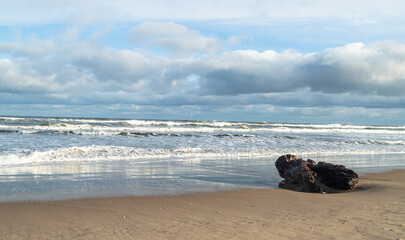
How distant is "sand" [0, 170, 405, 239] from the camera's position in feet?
13.1

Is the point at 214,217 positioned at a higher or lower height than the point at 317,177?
lower

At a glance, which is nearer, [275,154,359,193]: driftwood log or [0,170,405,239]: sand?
[0,170,405,239]: sand

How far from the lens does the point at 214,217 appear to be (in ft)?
15.7

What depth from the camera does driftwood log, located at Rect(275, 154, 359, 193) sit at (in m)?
7.24

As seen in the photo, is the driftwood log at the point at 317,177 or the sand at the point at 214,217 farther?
the driftwood log at the point at 317,177

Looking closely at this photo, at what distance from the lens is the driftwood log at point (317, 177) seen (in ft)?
23.7

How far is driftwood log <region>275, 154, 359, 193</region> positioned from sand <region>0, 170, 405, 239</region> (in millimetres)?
618

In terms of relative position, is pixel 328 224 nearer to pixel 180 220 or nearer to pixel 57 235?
pixel 180 220

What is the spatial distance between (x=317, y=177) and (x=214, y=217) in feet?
12.9

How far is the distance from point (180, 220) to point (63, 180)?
4.47 meters

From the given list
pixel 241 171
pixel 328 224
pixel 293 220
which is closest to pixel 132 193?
pixel 293 220

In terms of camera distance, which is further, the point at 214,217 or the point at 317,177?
the point at 317,177

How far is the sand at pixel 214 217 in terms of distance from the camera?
13.1 feet

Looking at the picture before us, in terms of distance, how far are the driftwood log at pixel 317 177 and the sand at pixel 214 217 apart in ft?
2.03
